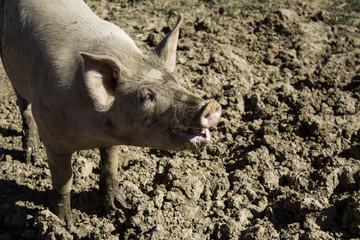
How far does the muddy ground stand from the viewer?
13.6ft

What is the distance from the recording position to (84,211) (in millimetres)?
4633

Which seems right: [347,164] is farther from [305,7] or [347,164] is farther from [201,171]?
[305,7]

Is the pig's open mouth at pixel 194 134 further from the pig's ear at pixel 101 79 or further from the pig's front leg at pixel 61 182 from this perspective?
the pig's front leg at pixel 61 182

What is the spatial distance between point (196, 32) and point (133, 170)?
3.16m

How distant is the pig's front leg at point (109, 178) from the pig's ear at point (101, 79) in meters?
→ 1.04

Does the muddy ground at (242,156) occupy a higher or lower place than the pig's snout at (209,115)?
lower

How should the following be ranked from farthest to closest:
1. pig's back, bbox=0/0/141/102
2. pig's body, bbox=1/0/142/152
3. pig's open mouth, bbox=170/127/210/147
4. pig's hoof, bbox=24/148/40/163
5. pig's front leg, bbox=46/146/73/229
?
1. pig's hoof, bbox=24/148/40/163
2. pig's front leg, bbox=46/146/73/229
3. pig's back, bbox=0/0/141/102
4. pig's body, bbox=1/0/142/152
5. pig's open mouth, bbox=170/127/210/147

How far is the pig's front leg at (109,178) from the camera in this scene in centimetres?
455

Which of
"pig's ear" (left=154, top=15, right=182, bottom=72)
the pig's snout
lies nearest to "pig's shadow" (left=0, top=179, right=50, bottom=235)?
"pig's ear" (left=154, top=15, right=182, bottom=72)

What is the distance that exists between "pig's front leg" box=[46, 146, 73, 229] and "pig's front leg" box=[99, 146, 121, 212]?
0.37 m

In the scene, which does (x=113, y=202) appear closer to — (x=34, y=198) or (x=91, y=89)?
(x=34, y=198)

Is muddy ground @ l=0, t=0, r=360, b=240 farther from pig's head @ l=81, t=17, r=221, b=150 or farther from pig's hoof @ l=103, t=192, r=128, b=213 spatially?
pig's head @ l=81, t=17, r=221, b=150

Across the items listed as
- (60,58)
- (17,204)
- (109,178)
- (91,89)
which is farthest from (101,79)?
(17,204)

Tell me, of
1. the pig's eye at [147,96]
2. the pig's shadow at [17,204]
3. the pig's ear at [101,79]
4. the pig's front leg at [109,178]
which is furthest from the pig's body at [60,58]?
the pig's shadow at [17,204]
